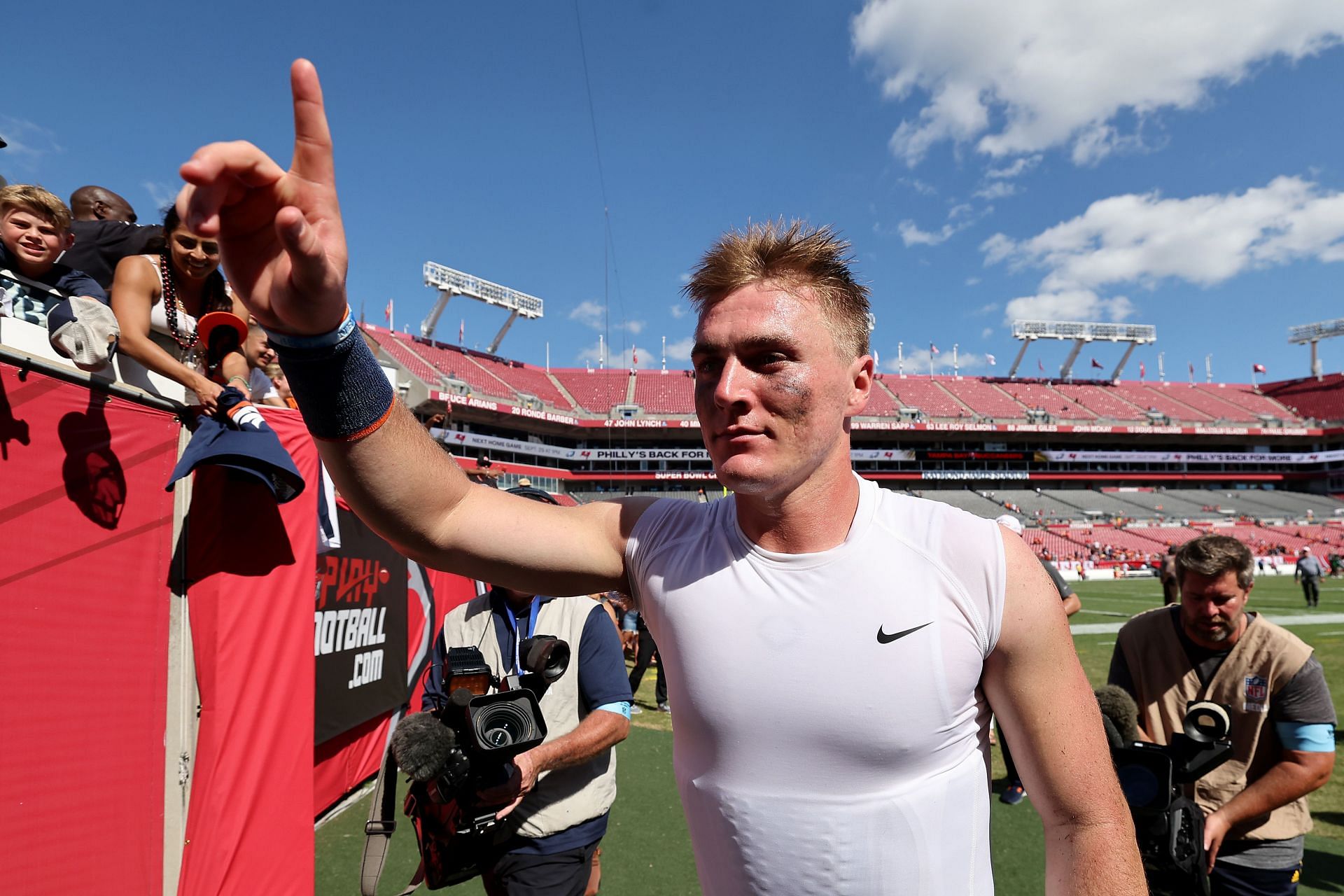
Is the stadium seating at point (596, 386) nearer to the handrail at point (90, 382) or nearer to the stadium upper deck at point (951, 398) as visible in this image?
the stadium upper deck at point (951, 398)

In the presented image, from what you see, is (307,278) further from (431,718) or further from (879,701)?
(431,718)

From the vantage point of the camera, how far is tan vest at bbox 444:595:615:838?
2826mm

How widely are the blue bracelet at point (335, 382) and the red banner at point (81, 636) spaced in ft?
7.23

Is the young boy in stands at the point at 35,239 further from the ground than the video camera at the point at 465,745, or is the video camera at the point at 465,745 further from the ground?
the young boy in stands at the point at 35,239

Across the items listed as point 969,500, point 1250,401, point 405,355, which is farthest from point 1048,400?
point 405,355

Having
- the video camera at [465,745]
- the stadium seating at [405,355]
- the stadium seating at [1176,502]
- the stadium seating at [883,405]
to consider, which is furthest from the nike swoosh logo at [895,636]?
the stadium seating at [883,405]

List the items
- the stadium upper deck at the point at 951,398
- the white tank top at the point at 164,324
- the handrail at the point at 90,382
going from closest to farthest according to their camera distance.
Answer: the handrail at the point at 90,382
the white tank top at the point at 164,324
the stadium upper deck at the point at 951,398

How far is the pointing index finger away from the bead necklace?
2899 mm

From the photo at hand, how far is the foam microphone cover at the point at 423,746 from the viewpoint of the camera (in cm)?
200

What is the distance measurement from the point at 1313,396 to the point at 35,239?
273 feet

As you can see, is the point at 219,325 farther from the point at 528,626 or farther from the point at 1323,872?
the point at 1323,872

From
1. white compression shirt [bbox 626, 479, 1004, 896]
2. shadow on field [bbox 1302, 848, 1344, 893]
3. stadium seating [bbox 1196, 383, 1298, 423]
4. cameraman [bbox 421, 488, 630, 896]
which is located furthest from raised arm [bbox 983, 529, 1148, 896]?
stadium seating [bbox 1196, 383, 1298, 423]

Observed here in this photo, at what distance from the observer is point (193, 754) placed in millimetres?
3436

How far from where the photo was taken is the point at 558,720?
3.08 meters
